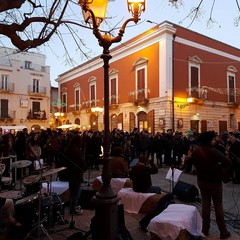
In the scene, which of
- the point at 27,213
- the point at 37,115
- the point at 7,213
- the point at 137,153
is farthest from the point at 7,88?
the point at 7,213

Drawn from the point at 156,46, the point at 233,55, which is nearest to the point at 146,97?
the point at 156,46

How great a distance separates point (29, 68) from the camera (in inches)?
1564

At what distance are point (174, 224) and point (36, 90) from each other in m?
37.0

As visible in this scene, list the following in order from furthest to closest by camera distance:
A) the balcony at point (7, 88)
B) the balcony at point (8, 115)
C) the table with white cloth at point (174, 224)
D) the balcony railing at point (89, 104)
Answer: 1. the balcony at point (7, 88)
2. the balcony at point (8, 115)
3. the balcony railing at point (89, 104)
4. the table with white cloth at point (174, 224)

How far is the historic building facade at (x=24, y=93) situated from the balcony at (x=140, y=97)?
16.4m

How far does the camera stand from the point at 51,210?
5242 mm

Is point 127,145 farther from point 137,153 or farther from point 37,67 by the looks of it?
point 37,67

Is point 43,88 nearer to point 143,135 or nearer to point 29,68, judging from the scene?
point 29,68

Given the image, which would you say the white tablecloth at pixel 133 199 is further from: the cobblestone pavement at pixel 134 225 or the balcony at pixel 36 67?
the balcony at pixel 36 67

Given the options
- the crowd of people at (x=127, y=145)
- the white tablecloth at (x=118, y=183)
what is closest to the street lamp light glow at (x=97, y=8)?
the white tablecloth at (x=118, y=183)

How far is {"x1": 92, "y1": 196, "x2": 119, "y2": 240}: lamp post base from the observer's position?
174 inches

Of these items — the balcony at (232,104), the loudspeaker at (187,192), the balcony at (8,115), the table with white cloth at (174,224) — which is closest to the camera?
the table with white cloth at (174,224)

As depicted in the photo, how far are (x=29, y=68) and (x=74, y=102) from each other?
840cm

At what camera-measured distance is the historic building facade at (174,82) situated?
23.0 metres
